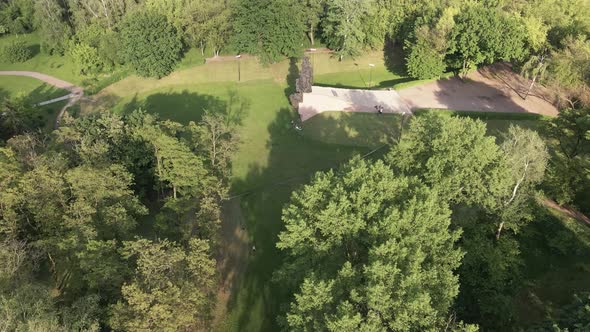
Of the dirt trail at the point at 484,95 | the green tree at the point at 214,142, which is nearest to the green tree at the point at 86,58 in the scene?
the green tree at the point at 214,142

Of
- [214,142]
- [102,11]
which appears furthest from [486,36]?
[102,11]

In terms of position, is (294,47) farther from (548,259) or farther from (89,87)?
(548,259)

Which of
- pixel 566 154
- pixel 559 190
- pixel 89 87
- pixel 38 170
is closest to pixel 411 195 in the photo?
pixel 559 190

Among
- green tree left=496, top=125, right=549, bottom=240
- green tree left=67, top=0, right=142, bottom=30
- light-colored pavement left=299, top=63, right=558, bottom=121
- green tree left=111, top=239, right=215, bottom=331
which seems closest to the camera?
green tree left=111, top=239, right=215, bottom=331

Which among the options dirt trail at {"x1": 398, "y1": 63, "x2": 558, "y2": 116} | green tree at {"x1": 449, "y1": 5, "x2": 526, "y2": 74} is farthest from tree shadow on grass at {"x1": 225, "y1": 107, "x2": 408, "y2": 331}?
green tree at {"x1": 449, "y1": 5, "x2": 526, "y2": 74}

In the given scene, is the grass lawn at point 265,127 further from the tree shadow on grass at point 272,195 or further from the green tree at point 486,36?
the green tree at point 486,36

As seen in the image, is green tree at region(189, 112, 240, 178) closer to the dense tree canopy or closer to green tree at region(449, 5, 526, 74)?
the dense tree canopy
